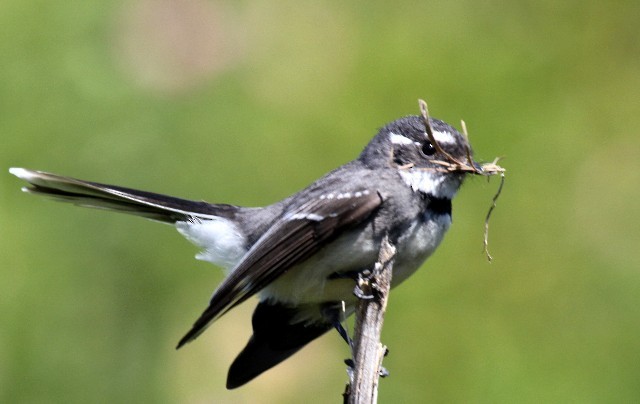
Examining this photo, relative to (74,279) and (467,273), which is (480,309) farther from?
(74,279)

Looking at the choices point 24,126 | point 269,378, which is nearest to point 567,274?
point 269,378

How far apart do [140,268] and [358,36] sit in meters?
2.17

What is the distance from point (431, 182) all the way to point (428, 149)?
0.16m

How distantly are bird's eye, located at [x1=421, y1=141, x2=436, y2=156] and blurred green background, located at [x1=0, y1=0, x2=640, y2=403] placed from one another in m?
1.57

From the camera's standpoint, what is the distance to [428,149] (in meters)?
4.74

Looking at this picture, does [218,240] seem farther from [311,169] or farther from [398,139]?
[311,169]

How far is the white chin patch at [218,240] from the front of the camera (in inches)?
197

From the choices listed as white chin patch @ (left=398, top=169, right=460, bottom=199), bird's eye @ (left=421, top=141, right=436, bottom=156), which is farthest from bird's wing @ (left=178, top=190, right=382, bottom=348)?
bird's eye @ (left=421, top=141, right=436, bottom=156)

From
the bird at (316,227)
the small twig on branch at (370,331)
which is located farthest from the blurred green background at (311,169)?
the small twig on branch at (370,331)

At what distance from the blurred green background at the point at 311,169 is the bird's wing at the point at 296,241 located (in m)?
1.45

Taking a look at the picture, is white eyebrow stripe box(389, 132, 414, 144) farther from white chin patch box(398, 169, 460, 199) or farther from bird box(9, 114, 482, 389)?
white chin patch box(398, 169, 460, 199)

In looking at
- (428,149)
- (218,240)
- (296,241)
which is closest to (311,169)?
(218,240)

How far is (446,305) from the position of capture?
6227 mm

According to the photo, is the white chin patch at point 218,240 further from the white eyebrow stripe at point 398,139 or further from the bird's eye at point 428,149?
the bird's eye at point 428,149
